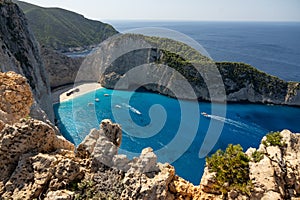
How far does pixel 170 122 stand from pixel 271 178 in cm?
3933

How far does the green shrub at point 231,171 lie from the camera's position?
8.97 m

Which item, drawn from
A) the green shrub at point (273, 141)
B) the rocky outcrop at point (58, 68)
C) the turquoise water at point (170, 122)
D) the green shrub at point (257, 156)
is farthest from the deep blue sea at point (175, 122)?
the green shrub at point (257, 156)

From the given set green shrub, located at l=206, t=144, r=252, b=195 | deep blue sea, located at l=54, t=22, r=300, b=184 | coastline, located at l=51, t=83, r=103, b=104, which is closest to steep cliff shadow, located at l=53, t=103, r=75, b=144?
deep blue sea, located at l=54, t=22, r=300, b=184

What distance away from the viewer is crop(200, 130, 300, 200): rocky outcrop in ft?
28.5

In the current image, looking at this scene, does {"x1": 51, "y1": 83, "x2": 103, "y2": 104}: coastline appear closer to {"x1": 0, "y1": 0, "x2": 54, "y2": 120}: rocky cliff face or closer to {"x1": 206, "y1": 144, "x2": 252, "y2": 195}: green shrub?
{"x1": 0, "y1": 0, "x2": 54, "y2": 120}: rocky cliff face

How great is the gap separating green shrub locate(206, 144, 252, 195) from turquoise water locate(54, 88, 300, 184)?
22110mm

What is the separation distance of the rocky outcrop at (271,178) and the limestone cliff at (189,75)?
52.9 m

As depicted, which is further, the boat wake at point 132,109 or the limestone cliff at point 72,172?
the boat wake at point 132,109

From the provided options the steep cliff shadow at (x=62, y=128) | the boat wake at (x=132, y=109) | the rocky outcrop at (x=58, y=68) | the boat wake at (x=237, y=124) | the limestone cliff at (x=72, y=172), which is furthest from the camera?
the rocky outcrop at (x=58, y=68)

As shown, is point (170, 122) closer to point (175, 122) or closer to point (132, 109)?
point (175, 122)

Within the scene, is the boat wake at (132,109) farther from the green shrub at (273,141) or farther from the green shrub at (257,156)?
the green shrub at (257,156)

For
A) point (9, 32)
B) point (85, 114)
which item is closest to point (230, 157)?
point (9, 32)

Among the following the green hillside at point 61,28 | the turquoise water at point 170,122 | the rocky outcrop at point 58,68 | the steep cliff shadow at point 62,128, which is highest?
the green hillside at point 61,28

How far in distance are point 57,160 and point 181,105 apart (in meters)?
50.8
